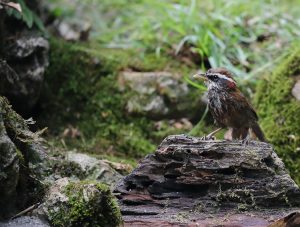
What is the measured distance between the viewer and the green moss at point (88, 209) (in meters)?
3.51

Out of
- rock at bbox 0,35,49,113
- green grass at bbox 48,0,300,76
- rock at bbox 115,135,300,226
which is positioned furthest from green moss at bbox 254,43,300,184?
rock at bbox 0,35,49,113

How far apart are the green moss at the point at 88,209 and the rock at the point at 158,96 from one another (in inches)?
128

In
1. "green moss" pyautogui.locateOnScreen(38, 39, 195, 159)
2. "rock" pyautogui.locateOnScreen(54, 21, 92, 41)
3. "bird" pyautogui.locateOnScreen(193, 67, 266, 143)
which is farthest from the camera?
"rock" pyautogui.locateOnScreen(54, 21, 92, 41)

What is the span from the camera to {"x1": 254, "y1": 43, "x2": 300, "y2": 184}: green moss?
5.96 metres

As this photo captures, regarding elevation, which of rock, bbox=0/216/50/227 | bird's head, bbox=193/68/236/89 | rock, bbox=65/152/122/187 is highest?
bird's head, bbox=193/68/236/89

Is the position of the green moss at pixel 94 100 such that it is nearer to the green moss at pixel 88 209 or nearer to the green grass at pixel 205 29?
the green grass at pixel 205 29

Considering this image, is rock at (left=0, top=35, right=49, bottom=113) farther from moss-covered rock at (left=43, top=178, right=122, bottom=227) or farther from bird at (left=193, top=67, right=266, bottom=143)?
moss-covered rock at (left=43, top=178, right=122, bottom=227)

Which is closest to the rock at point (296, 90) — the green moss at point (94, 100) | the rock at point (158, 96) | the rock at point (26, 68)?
the rock at point (158, 96)

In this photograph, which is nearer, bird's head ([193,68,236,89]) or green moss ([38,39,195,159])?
bird's head ([193,68,236,89])

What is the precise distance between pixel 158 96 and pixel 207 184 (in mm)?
2837

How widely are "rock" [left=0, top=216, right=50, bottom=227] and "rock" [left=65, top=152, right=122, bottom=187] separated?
1403 millimetres

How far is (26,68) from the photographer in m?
5.82

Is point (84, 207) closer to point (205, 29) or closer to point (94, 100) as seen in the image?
point (94, 100)

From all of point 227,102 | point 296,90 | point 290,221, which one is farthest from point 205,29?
point 290,221
